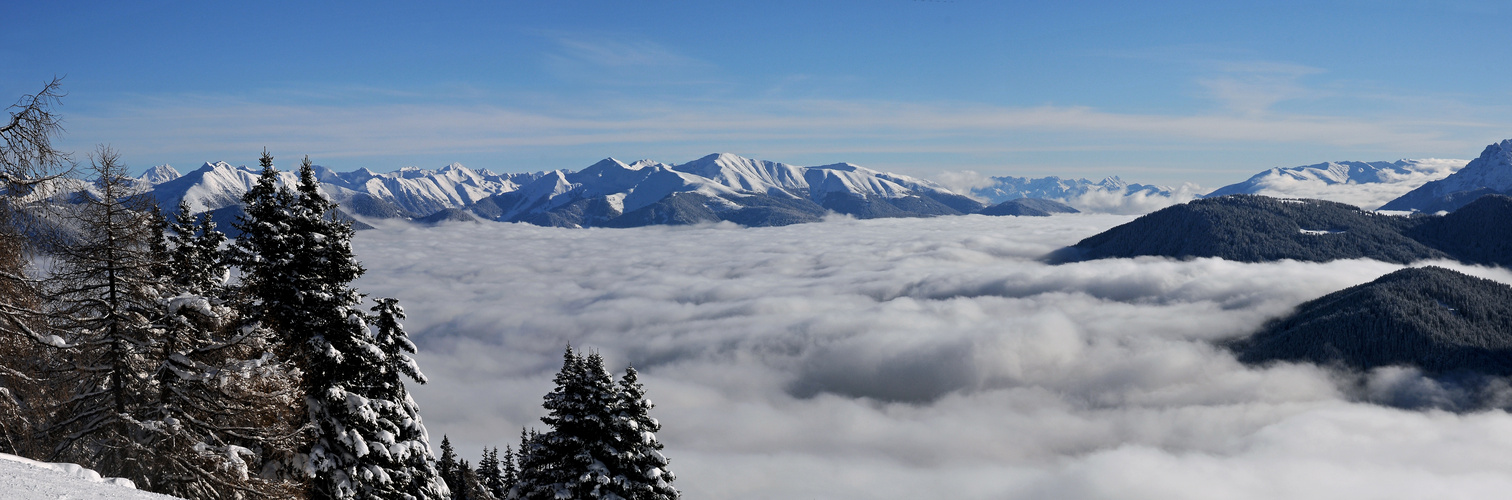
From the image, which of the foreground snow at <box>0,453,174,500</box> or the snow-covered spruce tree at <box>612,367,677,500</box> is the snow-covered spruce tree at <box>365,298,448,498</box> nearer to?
the snow-covered spruce tree at <box>612,367,677,500</box>

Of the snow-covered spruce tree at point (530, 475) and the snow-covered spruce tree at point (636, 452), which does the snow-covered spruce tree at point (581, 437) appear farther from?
the snow-covered spruce tree at point (636, 452)

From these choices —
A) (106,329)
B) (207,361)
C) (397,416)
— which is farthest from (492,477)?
(106,329)

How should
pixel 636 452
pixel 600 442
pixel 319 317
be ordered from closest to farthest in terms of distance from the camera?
pixel 319 317 → pixel 600 442 → pixel 636 452

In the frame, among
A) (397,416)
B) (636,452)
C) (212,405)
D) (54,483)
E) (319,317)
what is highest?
(319,317)

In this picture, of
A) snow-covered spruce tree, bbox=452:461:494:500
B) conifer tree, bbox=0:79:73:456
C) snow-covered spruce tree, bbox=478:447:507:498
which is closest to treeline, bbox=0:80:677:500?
conifer tree, bbox=0:79:73:456

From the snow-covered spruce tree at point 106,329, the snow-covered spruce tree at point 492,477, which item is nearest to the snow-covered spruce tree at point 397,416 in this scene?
the snow-covered spruce tree at point 106,329

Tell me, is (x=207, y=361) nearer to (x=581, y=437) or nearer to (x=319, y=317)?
(x=319, y=317)
